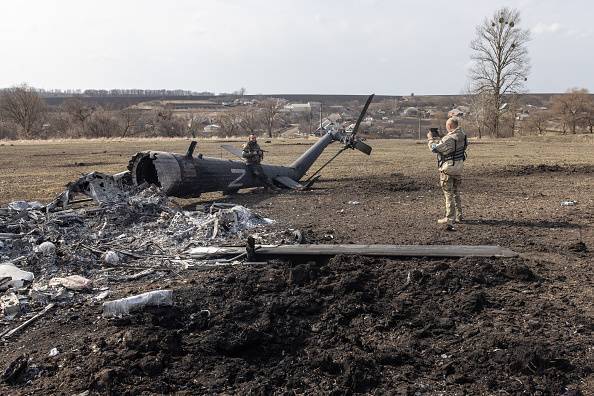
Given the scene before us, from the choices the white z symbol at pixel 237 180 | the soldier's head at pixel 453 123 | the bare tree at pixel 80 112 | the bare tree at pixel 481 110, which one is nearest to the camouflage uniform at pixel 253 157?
the white z symbol at pixel 237 180

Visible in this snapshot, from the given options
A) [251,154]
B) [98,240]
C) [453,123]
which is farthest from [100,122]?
[453,123]

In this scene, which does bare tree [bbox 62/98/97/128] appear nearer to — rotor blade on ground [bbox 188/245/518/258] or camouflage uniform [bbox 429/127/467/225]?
camouflage uniform [bbox 429/127/467/225]

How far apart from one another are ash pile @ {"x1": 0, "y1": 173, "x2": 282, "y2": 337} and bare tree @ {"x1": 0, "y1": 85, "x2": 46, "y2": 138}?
64878mm

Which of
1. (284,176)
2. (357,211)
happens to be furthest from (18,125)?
(357,211)

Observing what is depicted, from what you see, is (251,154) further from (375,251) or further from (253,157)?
(375,251)

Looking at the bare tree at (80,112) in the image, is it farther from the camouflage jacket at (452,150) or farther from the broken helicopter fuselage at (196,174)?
the camouflage jacket at (452,150)

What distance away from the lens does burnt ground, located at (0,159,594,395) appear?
4309 millimetres

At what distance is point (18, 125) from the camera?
68812mm

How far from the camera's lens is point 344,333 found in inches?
204

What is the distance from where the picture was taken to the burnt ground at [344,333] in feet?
14.1

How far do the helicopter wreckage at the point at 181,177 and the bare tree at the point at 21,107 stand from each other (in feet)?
205

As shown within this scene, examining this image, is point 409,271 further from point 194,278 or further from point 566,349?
point 194,278

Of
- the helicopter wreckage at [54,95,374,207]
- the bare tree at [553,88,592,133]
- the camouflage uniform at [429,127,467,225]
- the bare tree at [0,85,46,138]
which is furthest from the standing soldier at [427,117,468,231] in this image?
the bare tree at [0,85,46,138]

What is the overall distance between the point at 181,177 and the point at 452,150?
6288 millimetres
